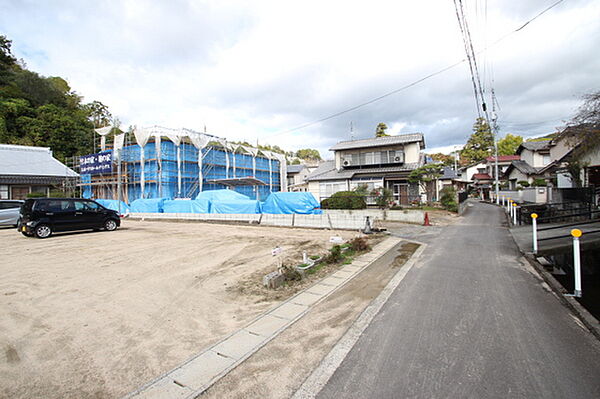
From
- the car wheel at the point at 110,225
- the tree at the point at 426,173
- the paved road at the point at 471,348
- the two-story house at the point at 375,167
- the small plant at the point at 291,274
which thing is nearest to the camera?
the paved road at the point at 471,348

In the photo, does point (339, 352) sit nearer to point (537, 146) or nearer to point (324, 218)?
point (324, 218)

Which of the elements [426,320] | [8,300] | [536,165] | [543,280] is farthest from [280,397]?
[536,165]

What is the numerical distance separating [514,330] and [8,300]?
803 cm

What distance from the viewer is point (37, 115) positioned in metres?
36.0

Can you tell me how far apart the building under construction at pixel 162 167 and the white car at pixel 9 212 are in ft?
31.0

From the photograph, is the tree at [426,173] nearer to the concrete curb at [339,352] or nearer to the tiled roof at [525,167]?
the tiled roof at [525,167]

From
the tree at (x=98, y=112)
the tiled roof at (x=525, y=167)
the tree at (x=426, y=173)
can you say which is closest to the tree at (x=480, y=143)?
the tiled roof at (x=525, y=167)

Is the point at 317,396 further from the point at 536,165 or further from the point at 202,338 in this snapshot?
the point at 536,165

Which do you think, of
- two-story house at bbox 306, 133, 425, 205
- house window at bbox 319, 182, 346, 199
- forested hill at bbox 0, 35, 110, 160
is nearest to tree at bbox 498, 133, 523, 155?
two-story house at bbox 306, 133, 425, 205

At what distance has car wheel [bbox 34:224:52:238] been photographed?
11.4m

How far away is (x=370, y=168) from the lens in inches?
1006

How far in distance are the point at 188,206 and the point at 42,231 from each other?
8.75 metres

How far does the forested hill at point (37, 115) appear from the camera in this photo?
33719 mm

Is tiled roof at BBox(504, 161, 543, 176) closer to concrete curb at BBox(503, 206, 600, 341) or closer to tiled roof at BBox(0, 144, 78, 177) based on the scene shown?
concrete curb at BBox(503, 206, 600, 341)
